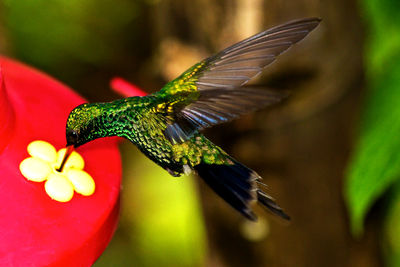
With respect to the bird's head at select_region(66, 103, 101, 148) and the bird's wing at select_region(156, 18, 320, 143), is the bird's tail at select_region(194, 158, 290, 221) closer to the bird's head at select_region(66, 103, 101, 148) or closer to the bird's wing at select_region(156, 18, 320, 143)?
the bird's wing at select_region(156, 18, 320, 143)

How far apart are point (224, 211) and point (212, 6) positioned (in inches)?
34.8

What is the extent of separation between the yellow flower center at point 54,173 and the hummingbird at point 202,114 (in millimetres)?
44

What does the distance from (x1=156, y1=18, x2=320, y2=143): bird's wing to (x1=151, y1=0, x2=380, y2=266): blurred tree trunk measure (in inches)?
26.7

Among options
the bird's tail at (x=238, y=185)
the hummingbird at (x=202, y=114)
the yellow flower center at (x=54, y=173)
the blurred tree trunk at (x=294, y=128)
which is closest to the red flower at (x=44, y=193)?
the yellow flower center at (x=54, y=173)

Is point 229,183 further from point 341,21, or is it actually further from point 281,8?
point 341,21

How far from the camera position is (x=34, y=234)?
4.57 ft

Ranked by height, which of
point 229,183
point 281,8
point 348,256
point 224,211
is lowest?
point 348,256

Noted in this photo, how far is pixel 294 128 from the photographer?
7.93 ft

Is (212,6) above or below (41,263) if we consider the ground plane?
above

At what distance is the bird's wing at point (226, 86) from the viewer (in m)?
1.32

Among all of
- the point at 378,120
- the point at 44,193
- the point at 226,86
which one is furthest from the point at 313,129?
the point at 44,193

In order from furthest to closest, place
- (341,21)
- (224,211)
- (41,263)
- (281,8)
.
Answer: (224,211)
(341,21)
(281,8)
(41,263)

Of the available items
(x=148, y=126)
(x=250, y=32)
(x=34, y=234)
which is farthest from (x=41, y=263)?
(x=250, y=32)

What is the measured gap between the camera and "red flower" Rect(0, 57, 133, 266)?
138 centimetres
